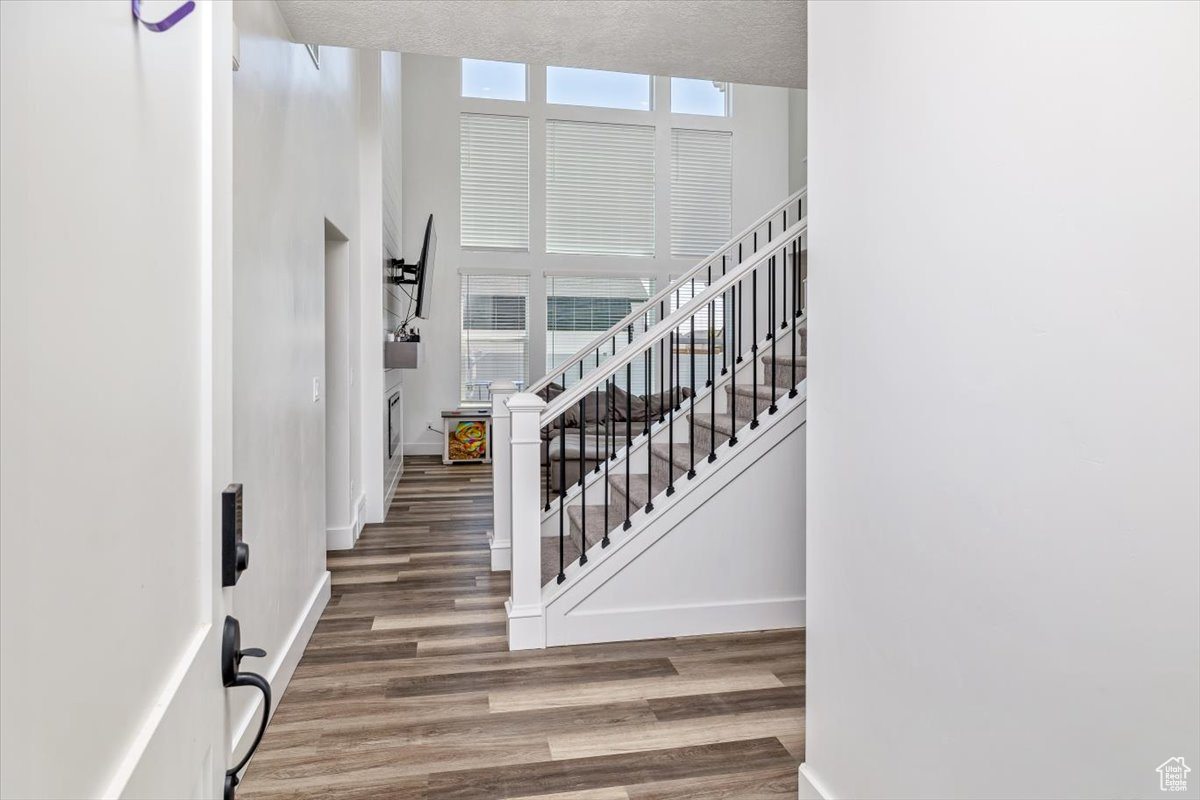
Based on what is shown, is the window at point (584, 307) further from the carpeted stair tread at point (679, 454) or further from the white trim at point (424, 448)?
the carpeted stair tread at point (679, 454)

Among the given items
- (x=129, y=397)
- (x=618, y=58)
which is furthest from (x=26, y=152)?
(x=618, y=58)

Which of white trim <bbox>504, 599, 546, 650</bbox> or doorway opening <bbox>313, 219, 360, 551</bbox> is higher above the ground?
doorway opening <bbox>313, 219, 360, 551</bbox>

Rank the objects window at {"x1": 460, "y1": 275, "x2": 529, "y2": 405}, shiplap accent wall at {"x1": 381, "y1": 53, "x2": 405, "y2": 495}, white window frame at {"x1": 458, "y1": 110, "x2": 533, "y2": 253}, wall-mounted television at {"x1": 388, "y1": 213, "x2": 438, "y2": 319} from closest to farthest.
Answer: shiplap accent wall at {"x1": 381, "y1": 53, "x2": 405, "y2": 495}
wall-mounted television at {"x1": 388, "y1": 213, "x2": 438, "y2": 319}
white window frame at {"x1": 458, "y1": 110, "x2": 533, "y2": 253}
window at {"x1": 460, "y1": 275, "x2": 529, "y2": 405}

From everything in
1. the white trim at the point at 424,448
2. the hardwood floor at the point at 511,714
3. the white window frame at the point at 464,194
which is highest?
the white window frame at the point at 464,194

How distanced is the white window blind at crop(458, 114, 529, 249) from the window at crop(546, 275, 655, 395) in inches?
27.8

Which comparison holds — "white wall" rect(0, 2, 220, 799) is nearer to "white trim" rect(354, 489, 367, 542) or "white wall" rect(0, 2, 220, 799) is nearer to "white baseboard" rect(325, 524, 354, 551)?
"white baseboard" rect(325, 524, 354, 551)

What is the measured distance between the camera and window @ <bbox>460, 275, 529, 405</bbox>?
8336 mm

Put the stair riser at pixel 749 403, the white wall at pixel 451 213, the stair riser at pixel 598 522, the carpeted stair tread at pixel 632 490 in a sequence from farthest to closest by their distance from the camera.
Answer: the white wall at pixel 451 213 → the stair riser at pixel 598 522 → the stair riser at pixel 749 403 → the carpeted stair tread at pixel 632 490

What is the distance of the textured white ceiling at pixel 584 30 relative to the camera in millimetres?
2475

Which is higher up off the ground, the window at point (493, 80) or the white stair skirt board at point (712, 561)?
the window at point (493, 80)

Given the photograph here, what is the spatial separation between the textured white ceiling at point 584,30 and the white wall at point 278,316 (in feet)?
0.96

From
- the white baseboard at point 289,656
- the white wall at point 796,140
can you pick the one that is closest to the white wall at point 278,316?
the white baseboard at point 289,656

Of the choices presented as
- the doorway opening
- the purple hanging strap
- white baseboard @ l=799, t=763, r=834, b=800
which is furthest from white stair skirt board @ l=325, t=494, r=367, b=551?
the purple hanging strap

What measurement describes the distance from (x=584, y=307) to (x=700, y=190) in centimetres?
206
